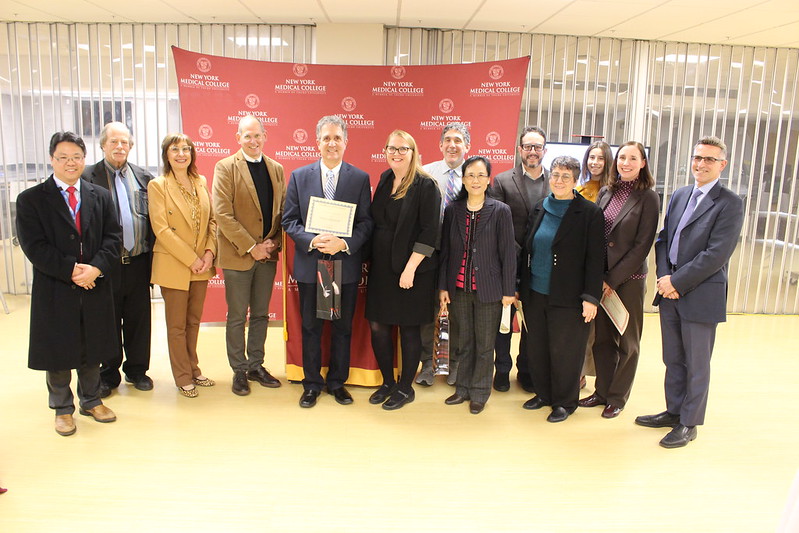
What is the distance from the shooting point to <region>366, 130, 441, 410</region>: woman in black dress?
11.2 feet

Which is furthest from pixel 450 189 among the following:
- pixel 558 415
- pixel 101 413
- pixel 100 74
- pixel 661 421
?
pixel 100 74

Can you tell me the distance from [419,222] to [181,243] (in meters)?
1.46

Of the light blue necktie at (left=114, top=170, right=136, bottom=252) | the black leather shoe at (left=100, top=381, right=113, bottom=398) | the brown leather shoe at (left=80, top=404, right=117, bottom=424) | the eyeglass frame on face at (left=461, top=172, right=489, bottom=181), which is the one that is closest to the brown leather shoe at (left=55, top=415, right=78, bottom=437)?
the brown leather shoe at (left=80, top=404, right=117, bottom=424)

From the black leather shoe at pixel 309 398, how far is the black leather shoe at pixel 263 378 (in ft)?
1.15

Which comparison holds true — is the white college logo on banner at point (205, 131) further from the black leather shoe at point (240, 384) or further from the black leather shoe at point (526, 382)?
the black leather shoe at point (526, 382)

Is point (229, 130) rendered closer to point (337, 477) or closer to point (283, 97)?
point (283, 97)

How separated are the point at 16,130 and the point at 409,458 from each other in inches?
219

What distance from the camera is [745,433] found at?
353 centimetres

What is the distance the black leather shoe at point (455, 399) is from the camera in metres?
3.79

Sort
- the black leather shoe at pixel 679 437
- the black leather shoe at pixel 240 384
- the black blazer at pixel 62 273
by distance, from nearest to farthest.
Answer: the black blazer at pixel 62 273, the black leather shoe at pixel 679 437, the black leather shoe at pixel 240 384

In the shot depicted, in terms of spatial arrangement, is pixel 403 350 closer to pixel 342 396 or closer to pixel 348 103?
pixel 342 396

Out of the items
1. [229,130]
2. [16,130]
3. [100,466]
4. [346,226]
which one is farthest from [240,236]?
[16,130]

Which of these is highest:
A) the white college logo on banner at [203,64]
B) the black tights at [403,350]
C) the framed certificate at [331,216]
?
the white college logo on banner at [203,64]

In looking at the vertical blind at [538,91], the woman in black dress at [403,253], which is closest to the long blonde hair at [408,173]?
the woman in black dress at [403,253]
